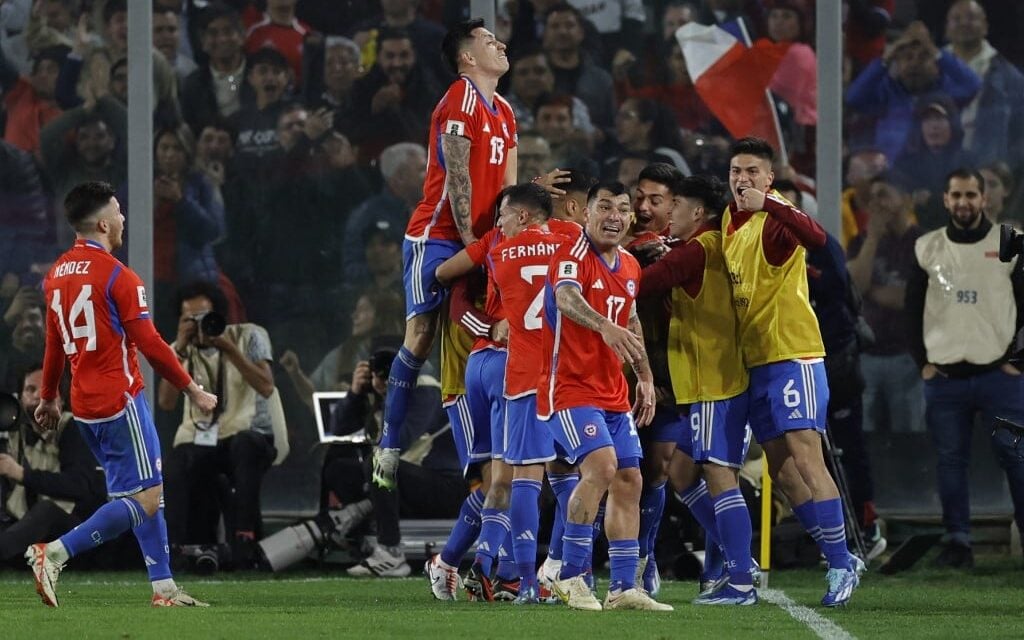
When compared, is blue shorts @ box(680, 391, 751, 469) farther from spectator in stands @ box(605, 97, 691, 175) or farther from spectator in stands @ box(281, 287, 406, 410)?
spectator in stands @ box(281, 287, 406, 410)

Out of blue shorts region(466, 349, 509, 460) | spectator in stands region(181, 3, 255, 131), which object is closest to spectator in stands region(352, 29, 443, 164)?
spectator in stands region(181, 3, 255, 131)

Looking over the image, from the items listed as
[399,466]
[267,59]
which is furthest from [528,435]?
[267,59]

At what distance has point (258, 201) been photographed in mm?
13438

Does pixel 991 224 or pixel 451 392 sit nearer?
pixel 451 392

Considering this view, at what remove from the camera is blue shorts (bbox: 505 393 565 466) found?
8.63 m

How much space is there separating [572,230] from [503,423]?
963 millimetres

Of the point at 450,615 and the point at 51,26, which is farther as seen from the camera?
the point at 51,26

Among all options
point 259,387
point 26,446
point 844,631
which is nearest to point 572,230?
point 844,631

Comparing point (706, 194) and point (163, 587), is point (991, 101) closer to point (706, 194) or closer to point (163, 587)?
A: point (706, 194)

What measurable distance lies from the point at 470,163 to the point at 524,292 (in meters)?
0.92

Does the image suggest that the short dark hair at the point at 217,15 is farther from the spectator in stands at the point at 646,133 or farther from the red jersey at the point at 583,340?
the red jersey at the point at 583,340

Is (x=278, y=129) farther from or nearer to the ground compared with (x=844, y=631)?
farther from the ground

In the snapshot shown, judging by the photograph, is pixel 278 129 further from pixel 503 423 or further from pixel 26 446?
pixel 503 423

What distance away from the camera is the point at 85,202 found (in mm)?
8523
